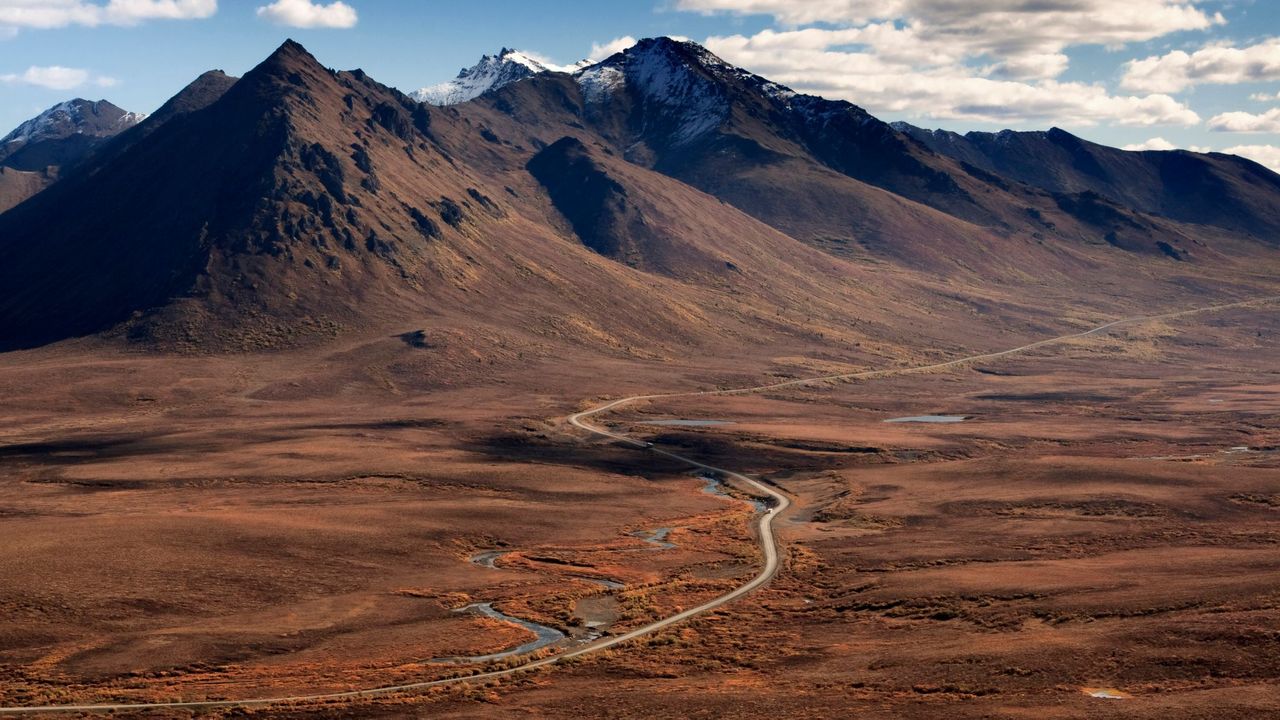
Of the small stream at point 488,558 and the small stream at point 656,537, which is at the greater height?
the small stream at point 488,558

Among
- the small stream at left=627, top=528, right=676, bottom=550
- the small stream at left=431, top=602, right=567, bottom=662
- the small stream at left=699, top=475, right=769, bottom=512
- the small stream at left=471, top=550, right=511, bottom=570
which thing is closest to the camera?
the small stream at left=431, top=602, right=567, bottom=662

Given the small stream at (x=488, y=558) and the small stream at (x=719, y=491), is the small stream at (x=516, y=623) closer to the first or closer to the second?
the small stream at (x=488, y=558)

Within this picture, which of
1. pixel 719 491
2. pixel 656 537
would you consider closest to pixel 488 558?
pixel 656 537

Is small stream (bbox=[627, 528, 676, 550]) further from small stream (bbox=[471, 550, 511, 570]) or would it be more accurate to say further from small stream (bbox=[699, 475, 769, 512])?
small stream (bbox=[699, 475, 769, 512])

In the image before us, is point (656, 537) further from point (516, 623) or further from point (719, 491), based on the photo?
point (516, 623)

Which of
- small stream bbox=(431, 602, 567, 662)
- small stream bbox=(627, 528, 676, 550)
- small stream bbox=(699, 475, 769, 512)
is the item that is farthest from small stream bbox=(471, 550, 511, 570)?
small stream bbox=(699, 475, 769, 512)

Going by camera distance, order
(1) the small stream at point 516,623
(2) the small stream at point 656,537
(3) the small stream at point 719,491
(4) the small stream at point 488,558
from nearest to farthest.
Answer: (1) the small stream at point 516,623
(4) the small stream at point 488,558
(2) the small stream at point 656,537
(3) the small stream at point 719,491

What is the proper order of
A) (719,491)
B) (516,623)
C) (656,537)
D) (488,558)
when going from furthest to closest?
1. (719,491)
2. (656,537)
3. (488,558)
4. (516,623)

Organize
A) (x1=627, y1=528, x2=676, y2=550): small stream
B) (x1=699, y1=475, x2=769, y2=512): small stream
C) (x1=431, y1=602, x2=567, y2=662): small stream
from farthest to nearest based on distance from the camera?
(x1=699, y1=475, x2=769, y2=512): small stream → (x1=627, y1=528, x2=676, y2=550): small stream → (x1=431, y1=602, x2=567, y2=662): small stream

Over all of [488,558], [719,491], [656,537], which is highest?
[719,491]

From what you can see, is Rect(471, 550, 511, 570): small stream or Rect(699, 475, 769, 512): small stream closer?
Rect(471, 550, 511, 570): small stream

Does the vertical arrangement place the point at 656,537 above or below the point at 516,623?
below

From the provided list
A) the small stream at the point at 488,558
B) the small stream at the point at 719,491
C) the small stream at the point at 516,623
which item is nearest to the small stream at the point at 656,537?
the small stream at the point at 488,558
